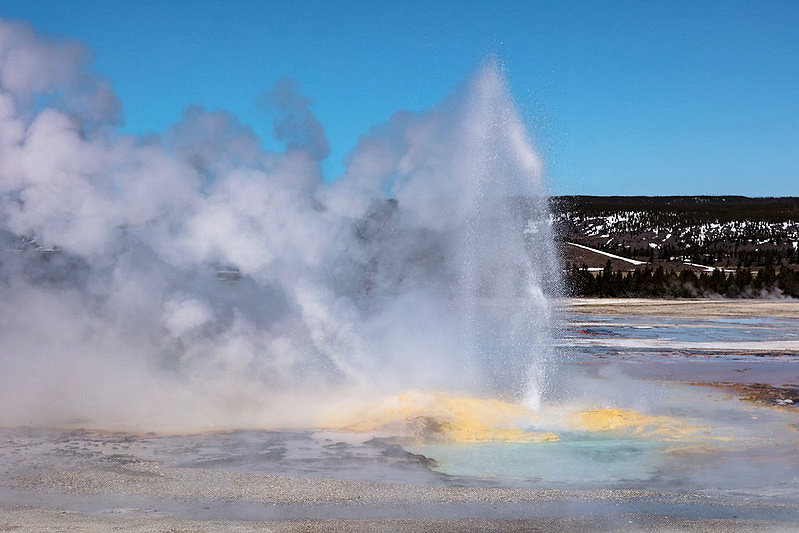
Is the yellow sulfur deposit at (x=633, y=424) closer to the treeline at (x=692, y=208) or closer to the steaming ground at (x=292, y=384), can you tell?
the steaming ground at (x=292, y=384)

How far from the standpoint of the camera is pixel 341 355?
13.7 metres

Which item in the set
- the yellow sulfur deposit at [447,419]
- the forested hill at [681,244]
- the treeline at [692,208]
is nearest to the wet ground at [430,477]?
the yellow sulfur deposit at [447,419]

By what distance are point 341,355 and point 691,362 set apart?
33.5 ft

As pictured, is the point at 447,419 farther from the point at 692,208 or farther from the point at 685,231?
the point at 692,208

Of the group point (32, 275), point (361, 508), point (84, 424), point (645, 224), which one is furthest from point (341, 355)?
point (645, 224)

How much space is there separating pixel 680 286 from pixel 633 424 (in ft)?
149

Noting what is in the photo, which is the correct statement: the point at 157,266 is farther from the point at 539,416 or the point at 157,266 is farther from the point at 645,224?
the point at 645,224

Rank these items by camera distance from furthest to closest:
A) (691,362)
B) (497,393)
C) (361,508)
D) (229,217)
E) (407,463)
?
(691,362) < (497,393) < (229,217) < (407,463) < (361,508)

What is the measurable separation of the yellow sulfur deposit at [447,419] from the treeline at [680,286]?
42408 mm

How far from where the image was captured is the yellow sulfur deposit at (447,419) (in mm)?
10930

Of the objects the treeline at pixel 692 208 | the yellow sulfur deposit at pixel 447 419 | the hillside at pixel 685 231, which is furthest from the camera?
the treeline at pixel 692 208

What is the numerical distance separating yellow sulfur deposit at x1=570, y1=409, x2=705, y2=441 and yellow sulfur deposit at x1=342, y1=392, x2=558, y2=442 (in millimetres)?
723

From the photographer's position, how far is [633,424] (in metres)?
11.7

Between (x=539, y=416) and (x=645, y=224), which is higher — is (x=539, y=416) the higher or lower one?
the lower one
